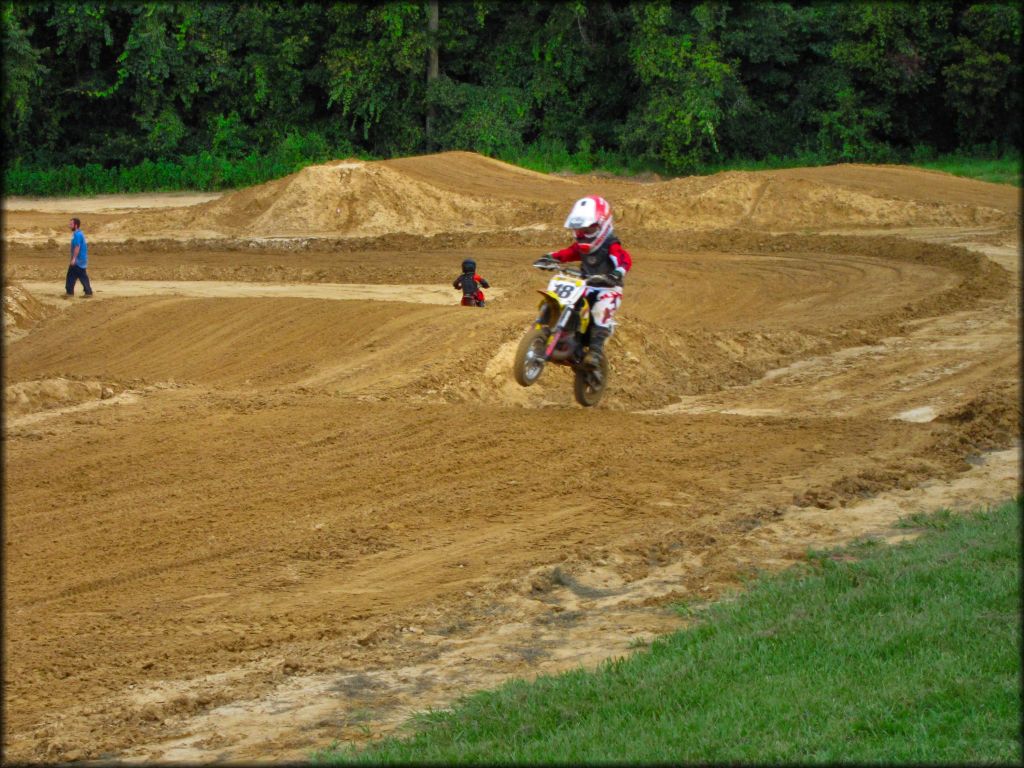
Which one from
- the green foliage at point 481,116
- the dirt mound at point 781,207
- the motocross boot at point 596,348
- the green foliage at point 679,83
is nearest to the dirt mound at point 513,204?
the dirt mound at point 781,207

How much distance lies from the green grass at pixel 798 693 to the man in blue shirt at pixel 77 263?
2015 centimetres

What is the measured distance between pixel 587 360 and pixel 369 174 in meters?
24.2

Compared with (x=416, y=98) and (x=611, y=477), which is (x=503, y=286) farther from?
(x=416, y=98)

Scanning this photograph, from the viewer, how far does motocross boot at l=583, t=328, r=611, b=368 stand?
1371 cm

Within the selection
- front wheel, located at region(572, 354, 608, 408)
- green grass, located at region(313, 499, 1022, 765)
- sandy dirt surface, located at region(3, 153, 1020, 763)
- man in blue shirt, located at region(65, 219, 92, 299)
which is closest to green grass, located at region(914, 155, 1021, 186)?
sandy dirt surface, located at region(3, 153, 1020, 763)

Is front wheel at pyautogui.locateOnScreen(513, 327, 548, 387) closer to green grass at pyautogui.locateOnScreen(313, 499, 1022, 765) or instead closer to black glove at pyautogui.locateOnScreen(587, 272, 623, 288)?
black glove at pyautogui.locateOnScreen(587, 272, 623, 288)

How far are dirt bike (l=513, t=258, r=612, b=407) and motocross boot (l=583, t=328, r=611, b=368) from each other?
0.07 meters

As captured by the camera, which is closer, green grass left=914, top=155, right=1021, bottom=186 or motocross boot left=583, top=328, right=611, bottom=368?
motocross boot left=583, top=328, right=611, bottom=368

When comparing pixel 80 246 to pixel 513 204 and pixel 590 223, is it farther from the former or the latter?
pixel 590 223

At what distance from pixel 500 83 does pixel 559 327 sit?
3892cm

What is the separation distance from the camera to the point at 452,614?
28.2 ft

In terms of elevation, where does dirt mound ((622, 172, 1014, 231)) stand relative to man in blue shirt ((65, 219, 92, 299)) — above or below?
above

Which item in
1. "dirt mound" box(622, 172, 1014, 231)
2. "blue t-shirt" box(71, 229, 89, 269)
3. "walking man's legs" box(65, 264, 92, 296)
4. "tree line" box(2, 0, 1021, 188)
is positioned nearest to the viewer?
"blue t-shirt" box(71, 229, 89, 269)

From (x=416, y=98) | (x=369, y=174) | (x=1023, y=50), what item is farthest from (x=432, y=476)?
(x=416, y=98)
